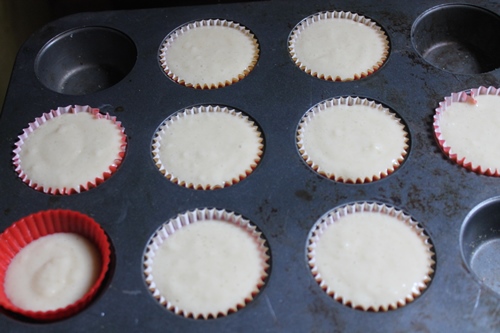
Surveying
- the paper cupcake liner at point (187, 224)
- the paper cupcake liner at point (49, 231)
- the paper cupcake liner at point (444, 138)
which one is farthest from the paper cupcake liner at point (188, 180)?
the paper cupcake liner at point (444, 138)

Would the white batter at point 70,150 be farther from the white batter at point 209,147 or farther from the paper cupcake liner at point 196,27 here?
the paper cupcake liner at point 196,27

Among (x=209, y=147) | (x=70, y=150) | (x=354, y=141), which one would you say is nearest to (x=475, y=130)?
(x=354, y=141)

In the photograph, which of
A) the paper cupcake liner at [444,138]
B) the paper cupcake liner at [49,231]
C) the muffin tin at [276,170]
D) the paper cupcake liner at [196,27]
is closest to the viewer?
the muffin tin at [276,170]

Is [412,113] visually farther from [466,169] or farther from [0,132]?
[0,132]

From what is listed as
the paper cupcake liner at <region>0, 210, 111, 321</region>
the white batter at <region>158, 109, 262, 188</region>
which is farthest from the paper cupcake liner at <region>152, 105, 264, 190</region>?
the paper cupcake liner at <region>0, 210, 111, 321</region>

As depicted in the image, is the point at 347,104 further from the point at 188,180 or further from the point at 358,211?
the point at 188,180

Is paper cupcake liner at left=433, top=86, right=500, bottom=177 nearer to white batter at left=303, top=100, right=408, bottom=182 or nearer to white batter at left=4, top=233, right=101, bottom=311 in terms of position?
white batter at left=303, top=100, right=408, bottom=182

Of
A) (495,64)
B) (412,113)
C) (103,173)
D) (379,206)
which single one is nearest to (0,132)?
(103,173)
